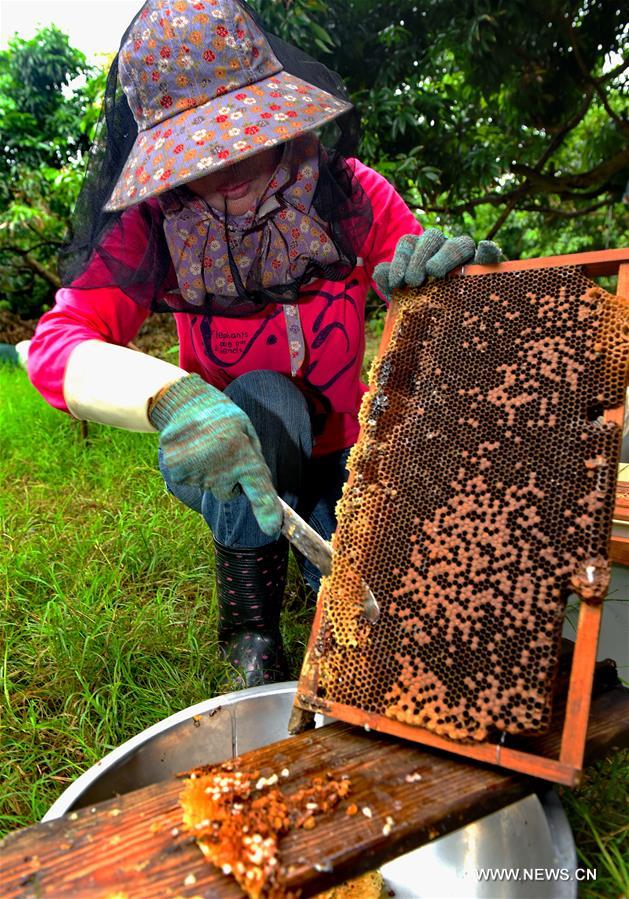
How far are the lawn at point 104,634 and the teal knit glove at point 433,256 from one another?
1391mm

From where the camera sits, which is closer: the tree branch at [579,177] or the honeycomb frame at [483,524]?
the honeycomb frame at [483,524]

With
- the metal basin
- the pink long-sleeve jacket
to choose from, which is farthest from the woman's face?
the metal basin

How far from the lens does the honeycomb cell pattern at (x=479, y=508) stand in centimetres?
138

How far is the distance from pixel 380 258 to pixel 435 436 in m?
1.04

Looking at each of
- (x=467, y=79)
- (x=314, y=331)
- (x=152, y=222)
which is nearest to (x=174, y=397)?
(x=152, y=222)

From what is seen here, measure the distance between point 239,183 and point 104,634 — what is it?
5.26 ft

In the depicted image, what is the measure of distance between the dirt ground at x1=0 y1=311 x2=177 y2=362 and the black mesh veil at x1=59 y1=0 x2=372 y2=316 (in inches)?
227

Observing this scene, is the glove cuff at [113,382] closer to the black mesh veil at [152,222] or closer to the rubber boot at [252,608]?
the black mesh veil at [152,222]

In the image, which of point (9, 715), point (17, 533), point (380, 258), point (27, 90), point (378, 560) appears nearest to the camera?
point (378, 560)

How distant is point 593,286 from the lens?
1.61m

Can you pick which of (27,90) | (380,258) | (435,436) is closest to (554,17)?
(380,258)

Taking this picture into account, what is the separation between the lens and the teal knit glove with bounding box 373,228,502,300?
1.80 m

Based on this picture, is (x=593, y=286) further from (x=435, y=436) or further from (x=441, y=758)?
(x=441, y=758)

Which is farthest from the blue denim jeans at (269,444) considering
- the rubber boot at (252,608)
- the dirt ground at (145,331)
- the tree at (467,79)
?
the dirt ground at (145,331)
